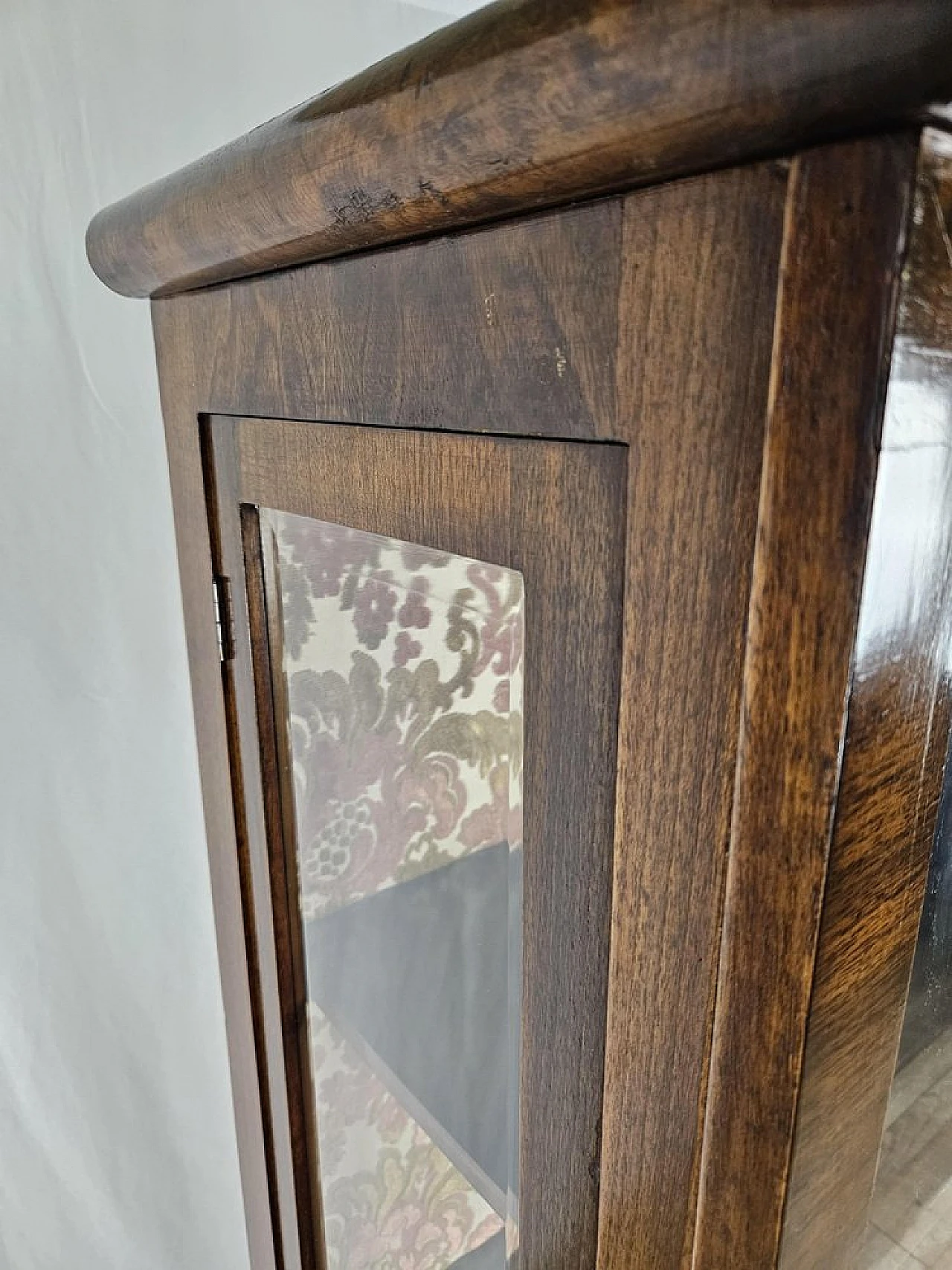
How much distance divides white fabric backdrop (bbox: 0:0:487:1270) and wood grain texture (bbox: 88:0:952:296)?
0.47 metres

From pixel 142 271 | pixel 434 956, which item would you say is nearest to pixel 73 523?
pixel 142 271

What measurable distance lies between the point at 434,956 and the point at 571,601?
0.25m

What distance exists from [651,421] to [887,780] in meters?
0.10

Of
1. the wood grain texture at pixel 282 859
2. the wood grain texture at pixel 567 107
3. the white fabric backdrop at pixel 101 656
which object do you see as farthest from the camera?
the white fabric backdrop at pixel 101 656

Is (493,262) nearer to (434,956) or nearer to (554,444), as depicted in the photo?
(554,444)

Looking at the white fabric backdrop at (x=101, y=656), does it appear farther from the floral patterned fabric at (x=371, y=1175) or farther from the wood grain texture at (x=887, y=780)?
the wood grain texture at (x=887, y=780)

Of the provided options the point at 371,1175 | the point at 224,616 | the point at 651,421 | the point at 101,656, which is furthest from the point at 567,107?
the point at 101,656

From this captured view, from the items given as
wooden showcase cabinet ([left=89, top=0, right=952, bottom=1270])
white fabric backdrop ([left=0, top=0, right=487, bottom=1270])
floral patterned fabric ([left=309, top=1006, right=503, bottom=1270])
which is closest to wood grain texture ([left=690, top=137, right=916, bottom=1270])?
wooden showcase cabinet ([left=89, top=0, right=952, bottom=1270])

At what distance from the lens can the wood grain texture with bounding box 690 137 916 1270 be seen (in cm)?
18

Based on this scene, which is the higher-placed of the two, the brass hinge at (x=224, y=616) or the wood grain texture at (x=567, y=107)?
the wood grain texture at (x=567, y=107)

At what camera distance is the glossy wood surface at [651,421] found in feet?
0.68

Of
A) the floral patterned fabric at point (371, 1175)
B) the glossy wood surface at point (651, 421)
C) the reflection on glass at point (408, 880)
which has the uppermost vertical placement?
the glossy wood surface at point (651, 421)

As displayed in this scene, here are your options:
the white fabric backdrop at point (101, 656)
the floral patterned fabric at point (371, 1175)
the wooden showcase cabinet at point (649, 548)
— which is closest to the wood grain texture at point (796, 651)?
the wooden showcase cabinet at point (649, 548)

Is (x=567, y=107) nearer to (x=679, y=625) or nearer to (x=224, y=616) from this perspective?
(x=679, y=625)
